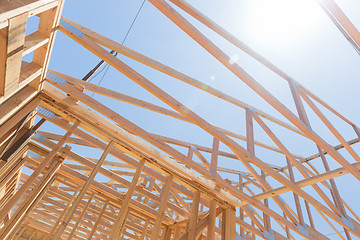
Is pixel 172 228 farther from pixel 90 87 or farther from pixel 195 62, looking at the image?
pixel 195 62

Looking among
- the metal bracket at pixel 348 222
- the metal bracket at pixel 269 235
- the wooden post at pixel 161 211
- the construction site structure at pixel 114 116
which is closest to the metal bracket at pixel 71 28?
the construction site structure at pixel 114 116

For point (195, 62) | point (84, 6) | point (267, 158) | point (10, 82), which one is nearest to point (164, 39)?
point (195, 62)

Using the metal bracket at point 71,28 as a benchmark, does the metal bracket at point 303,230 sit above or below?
below

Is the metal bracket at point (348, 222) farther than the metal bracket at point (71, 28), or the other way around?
the metal bracket at point (348, 222)

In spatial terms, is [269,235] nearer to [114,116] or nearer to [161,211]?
[161,211]

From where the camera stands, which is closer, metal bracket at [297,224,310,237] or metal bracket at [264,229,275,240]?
metal bracket at [297,224,310,237]

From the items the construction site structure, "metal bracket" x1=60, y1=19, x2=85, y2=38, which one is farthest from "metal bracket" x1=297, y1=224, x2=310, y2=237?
"metal bracket" x1=60, y1=19, x2=85, y2=38

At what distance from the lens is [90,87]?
13.9ft

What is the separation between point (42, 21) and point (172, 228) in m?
6.13

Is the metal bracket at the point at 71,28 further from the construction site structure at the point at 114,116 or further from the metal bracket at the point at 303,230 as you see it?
the metal bracket at the point at 303,230

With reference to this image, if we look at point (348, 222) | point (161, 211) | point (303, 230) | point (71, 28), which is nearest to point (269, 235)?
point (303, 230)

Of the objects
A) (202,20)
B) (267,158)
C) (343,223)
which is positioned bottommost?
(343,223)

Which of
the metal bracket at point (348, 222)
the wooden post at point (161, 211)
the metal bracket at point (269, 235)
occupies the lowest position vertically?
A: the wooden post at point (161, 211)

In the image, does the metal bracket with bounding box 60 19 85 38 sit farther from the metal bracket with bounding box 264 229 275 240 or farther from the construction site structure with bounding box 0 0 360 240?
the metal bracket with bounding box 264 229 275 240
